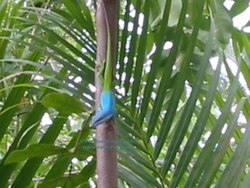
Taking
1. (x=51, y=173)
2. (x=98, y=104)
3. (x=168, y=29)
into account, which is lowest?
(x=51, y=173)

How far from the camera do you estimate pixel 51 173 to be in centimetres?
75

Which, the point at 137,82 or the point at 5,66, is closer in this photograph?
the point at 137,82

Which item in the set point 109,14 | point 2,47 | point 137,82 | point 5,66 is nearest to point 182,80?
point 137,82

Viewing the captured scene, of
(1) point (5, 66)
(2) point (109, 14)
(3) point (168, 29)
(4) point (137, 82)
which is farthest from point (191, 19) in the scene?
(1) point (5, 66)

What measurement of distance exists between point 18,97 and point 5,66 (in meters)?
0.27

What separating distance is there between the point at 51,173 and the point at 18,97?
12 cm

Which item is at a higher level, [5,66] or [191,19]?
[191,19]

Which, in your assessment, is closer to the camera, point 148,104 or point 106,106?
point 106,106

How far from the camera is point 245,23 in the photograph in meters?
0.86

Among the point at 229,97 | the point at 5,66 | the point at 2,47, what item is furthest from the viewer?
the point at 5,66

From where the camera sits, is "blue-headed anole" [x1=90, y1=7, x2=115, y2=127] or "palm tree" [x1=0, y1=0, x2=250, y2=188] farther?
"palm tree" [x1=0, y1=0, x2=250, y2=188]

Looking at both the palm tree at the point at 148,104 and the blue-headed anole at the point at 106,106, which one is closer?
the blue-headed anole at the point at 106,106

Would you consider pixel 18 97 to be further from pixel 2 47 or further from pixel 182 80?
pixel 182 80

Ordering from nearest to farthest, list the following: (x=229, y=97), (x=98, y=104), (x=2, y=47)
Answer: (x=98, y=104) < (x=229, y=97) < (x=2, y=47)
